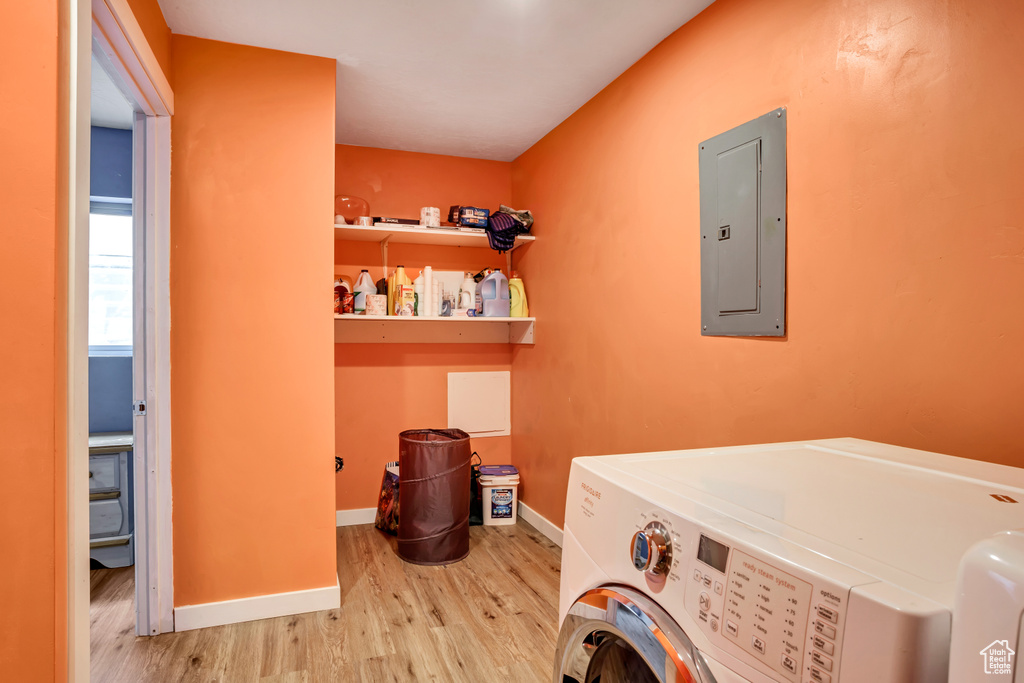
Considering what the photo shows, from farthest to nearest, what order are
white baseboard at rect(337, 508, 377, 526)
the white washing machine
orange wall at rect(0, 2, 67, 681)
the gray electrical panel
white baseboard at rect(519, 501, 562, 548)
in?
white baseboard at rect(337, 508, 377, 526), white baseboard at rect(519, 501, 562, 548), the gray electrical panel, orange wall at rect(0, 2, 67, 681), the white washing machine

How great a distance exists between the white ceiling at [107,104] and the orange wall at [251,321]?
0.65 m

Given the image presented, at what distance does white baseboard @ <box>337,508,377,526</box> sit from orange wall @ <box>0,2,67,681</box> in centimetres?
230

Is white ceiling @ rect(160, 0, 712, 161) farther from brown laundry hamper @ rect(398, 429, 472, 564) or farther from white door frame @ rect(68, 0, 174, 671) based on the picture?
brown laundry hamper @ rect(398, 429, 472, 564)

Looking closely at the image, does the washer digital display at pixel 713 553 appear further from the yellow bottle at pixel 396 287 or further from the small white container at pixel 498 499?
the small white container at pixel 498 499

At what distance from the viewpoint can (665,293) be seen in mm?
2197

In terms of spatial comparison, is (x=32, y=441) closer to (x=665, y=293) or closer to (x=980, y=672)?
(x=980, y=672)

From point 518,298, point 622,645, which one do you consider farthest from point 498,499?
point 622,645

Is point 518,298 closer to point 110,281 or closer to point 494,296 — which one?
point 494,296

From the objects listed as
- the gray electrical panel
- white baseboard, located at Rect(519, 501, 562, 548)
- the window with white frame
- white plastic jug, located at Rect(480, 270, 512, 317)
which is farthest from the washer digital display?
the window with white frame

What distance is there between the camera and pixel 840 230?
150 centimetres

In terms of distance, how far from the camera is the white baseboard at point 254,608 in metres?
2.17

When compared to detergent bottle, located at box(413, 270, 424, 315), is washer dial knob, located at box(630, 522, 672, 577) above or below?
below

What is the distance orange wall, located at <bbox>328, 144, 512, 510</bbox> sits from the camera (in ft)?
11.2

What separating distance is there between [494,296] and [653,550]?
2733 mm
